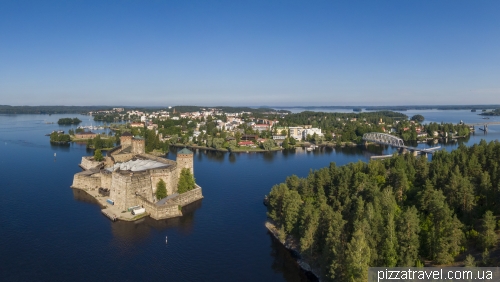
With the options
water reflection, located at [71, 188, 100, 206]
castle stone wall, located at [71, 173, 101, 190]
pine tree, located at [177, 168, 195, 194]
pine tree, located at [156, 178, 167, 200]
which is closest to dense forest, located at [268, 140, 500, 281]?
pine tree, located at [177, 168, 195, 194]

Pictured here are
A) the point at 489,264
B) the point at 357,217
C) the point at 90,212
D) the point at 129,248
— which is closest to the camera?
the point at 489,264

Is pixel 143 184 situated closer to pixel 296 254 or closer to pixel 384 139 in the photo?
pixel 296 254

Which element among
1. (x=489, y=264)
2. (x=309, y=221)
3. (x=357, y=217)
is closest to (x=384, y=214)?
(x=357, y=217)

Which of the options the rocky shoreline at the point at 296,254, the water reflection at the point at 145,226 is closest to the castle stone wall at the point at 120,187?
the water reflection at the point at 145,226

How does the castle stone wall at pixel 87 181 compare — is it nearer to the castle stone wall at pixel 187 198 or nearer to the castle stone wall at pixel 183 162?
the castle stone wall at pixel 183 162

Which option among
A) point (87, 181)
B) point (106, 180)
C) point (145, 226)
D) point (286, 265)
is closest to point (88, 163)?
point (87, 181)

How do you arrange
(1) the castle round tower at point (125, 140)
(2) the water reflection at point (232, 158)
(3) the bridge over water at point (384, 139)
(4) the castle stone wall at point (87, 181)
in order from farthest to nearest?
(3) the bridge over water at point (384, 139) → (2) the water reflection at point (232, 158) → (1) the castle round tower at point (125, 140) → (4) the castle stone wall at point (87, 181)

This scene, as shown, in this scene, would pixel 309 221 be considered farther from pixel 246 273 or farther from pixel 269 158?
pixel 269 158

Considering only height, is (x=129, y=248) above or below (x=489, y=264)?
below
